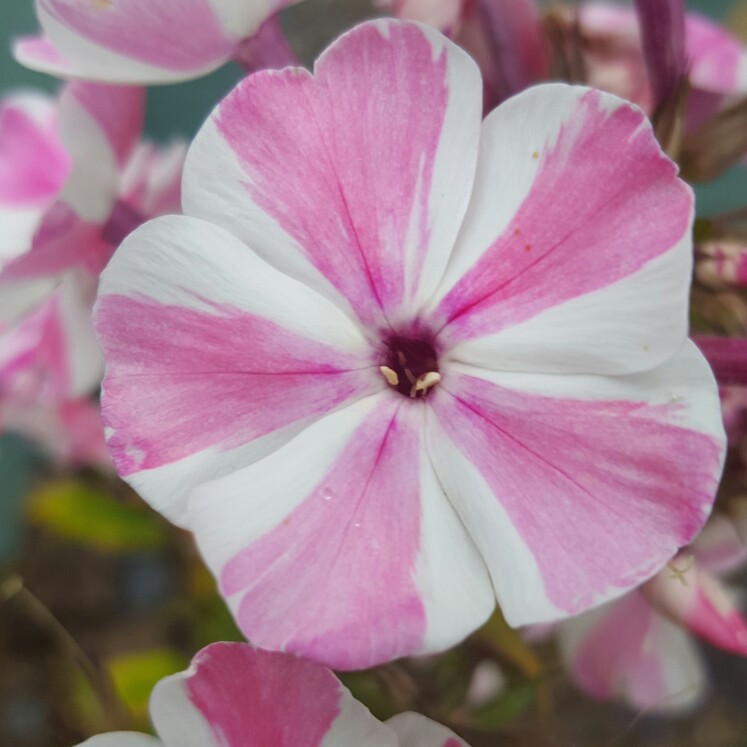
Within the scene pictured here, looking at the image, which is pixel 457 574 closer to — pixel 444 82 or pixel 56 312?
pixel 444 82

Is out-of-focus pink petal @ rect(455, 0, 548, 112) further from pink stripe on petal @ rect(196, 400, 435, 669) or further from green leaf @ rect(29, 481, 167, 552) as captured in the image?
green leaf @ rect(29, 481, 167, 552)

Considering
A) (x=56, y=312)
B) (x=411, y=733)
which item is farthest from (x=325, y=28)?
(x=411, y=733)

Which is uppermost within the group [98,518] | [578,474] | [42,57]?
[42,57]

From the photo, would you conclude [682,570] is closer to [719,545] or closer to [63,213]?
[719,545]

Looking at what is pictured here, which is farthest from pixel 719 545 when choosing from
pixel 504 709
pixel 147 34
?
pixel 147 34

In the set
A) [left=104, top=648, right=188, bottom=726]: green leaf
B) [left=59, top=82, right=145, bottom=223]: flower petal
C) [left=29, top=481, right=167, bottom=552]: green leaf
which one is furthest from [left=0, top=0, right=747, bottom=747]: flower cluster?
[left=29, top=481, right=167, bottom=552]: green leaf

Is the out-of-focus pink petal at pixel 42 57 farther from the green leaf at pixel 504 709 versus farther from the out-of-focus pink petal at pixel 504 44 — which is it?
the green leaf at pixel 504 709
